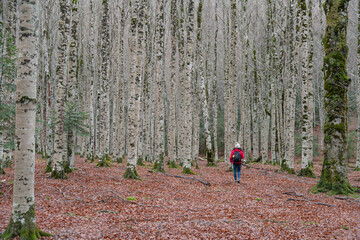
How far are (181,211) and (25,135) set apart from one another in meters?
4.37

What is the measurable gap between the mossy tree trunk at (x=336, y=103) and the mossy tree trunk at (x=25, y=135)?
29.8 feet

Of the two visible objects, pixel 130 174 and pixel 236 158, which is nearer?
pixel 130 174

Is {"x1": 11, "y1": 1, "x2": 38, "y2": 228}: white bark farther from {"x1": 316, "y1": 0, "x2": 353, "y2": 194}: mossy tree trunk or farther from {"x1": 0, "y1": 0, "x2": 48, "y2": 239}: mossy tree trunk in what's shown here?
{"x1": 316, "y1": 0, "x2": 353, "y2": 194}: mossy tree trunk

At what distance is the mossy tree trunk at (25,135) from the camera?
3992mm

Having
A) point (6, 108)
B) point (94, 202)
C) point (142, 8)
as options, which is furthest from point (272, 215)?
Result: point (142, 8)

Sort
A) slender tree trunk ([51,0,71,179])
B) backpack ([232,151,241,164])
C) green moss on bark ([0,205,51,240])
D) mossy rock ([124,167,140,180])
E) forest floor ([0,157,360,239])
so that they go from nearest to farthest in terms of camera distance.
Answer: green moss on bark ([0,205,51,240])
forest floor ([0,157,360,239])
slender tree trunk ([51,0,71,179])
mossy rock ([124,167,140,180])
backpack ([232,151,241,164])

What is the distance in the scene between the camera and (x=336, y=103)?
29.2ft

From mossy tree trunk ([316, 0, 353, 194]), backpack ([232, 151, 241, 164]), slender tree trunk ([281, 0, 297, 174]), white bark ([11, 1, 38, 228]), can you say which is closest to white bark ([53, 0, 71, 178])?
white bark ([11, 1, 38, 228])

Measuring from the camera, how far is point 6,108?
8.10m

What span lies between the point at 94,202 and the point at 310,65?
1330cm

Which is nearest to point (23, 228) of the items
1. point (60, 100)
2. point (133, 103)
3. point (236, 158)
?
point (60, 100)

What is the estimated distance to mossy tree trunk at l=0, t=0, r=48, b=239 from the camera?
399 centimetres

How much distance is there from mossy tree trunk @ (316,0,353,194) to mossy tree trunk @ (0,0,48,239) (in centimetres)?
909

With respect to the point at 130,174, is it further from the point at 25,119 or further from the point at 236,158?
the point at 25,119
